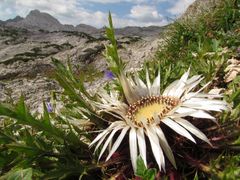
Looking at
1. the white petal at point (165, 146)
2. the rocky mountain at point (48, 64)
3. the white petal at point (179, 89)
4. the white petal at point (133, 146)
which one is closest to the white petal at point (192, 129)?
the white petal at point (165, 146)

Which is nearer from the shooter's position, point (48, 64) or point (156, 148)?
point (156, 148)

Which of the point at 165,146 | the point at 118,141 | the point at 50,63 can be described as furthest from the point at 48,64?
the point at 165,146

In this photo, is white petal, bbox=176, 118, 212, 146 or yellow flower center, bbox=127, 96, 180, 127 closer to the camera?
white petal, bbox=176, 118, 212, 146

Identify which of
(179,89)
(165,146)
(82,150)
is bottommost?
(82,150)

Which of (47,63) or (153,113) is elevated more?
(153,113)

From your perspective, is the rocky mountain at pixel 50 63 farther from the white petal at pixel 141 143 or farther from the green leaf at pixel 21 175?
the white petal at pixel 141 143

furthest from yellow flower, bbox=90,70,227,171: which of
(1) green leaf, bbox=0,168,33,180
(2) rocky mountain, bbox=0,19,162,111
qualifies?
(2) rocky mountain, bbox=0,19,162,111

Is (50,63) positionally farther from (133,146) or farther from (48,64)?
(133,146)

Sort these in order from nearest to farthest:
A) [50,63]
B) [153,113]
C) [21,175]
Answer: [21,175]
[153,113]
[50,63]

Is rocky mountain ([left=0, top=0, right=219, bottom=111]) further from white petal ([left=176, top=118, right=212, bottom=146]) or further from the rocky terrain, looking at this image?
white petal ([left=176, top=118, right=212, bottom=146])
